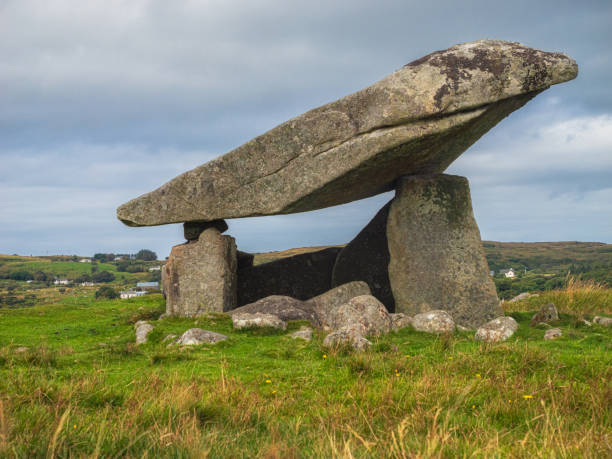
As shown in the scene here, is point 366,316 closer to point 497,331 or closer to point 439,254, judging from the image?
point 497,331

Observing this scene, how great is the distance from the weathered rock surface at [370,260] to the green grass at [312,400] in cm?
514

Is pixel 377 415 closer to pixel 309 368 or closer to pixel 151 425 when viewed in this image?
pixel 151 425

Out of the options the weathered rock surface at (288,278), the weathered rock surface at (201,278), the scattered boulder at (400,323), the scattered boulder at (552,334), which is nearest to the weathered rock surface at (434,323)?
the scattered boulder at (400,323)

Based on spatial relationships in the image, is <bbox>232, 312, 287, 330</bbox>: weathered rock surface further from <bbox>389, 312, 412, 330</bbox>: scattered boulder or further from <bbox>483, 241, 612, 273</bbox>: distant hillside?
<bbox>483, 241, 612, 273</bbox>: distant hillside

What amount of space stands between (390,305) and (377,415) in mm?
9729

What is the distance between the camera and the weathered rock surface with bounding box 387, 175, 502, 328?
11.7 m

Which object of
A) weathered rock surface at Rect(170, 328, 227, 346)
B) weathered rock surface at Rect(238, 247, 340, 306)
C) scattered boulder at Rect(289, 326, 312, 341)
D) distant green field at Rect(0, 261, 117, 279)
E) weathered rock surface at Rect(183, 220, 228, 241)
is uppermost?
weathered rock surface at Rect(183, 220, 228, 241)

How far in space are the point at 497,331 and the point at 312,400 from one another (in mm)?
5343

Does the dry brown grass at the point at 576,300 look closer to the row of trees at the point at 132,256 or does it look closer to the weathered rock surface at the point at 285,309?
the weathered rock surface at the point at 285,309

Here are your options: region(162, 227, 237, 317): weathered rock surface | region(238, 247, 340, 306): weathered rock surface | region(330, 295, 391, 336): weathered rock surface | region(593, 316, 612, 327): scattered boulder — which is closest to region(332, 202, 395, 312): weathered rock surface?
region(238, 247, 340, 306): weathered rock surface

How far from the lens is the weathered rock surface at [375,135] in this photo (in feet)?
35.4

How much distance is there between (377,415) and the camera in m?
4.48

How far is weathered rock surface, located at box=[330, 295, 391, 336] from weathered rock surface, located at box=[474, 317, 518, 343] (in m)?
1.67

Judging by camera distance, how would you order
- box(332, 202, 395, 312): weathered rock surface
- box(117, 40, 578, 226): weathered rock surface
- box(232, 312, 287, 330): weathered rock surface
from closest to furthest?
box(232, 312, 287, 330): weathered rock surface < box(117, 40, 578, 226): weathered rock surface < box(332, 202, 395, 312): weathered rock surface
